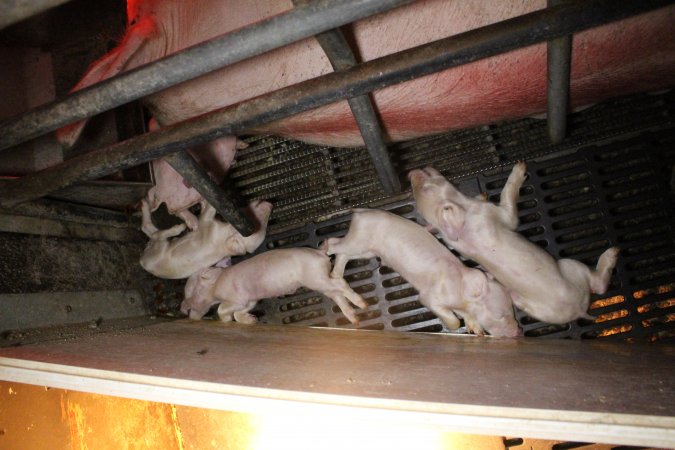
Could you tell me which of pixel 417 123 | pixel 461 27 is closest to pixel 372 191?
pixel 417 123

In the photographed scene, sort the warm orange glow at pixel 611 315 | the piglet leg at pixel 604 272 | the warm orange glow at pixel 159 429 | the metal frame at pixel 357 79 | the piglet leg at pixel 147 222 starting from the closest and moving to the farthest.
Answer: the metal frame at pixel 357 79, the warm orange glow at pixel 159 429, the piglet leg at pixel 604 272, the warm orange glow at pixel 611 315, the piglet leg at pixel 147 222

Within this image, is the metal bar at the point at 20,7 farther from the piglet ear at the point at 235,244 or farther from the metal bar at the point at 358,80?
the piglet ear at the point at 235,244

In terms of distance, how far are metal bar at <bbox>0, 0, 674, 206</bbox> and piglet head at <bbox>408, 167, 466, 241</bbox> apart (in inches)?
39.3

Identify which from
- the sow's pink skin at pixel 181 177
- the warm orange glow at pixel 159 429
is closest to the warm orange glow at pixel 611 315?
the warm orange glow at pixel 159 429

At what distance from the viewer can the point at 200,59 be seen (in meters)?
1.12

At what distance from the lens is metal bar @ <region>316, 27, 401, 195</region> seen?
1252 mm

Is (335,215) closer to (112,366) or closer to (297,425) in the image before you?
(297,425)

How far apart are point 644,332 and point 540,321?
1.68ft

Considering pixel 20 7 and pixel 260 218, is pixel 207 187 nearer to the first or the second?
pixel 260 218

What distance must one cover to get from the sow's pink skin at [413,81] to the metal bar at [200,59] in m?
0.70

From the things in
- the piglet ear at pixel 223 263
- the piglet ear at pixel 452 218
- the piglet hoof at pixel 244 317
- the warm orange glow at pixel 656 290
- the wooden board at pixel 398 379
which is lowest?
the wooden board at pixel 398 379

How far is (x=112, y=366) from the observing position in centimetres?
133

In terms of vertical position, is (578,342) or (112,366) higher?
(112,366)

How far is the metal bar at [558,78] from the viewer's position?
147 cm
